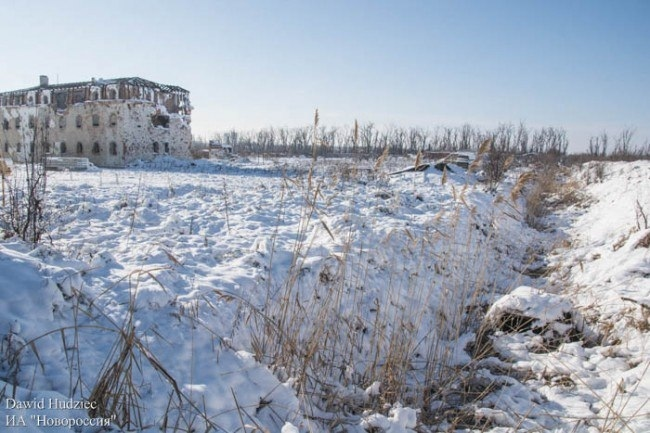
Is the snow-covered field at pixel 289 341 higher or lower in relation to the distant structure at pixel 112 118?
lower

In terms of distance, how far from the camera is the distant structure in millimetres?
24234

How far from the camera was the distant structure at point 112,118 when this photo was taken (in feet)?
79.5

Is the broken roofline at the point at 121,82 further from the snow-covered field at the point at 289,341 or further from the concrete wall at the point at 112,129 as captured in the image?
the snow-covered field at the point at 289,341

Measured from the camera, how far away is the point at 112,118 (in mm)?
24297

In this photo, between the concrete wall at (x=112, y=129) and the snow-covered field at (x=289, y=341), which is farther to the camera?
the concrete wall at (x=112, y=129)

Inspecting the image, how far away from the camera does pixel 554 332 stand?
3865 millimetres

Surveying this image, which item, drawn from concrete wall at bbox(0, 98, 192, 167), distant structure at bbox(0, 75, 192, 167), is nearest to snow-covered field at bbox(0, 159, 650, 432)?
concrete wall at bbox(0, 98, 192, 167)

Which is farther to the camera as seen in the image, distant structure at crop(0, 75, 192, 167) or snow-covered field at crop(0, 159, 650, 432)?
distant structure at crop(0, 75, 192, 167)

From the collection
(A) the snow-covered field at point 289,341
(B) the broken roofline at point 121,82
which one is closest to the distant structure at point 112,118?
(B) the broken roofline at point 121,82

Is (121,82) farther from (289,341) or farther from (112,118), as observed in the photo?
(289,341)

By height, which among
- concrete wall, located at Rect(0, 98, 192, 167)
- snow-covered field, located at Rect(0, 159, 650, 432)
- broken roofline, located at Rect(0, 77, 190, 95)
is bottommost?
snow-covered field, located at Rect(0, 159, 650, 432)

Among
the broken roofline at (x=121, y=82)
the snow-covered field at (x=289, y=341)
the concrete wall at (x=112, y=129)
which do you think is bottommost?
the snow-covered field at (x=289, y=341)

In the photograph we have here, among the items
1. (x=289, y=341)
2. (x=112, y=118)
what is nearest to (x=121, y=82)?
(x=112, y=118)

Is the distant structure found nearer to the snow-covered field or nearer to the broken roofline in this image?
the broken roofline
